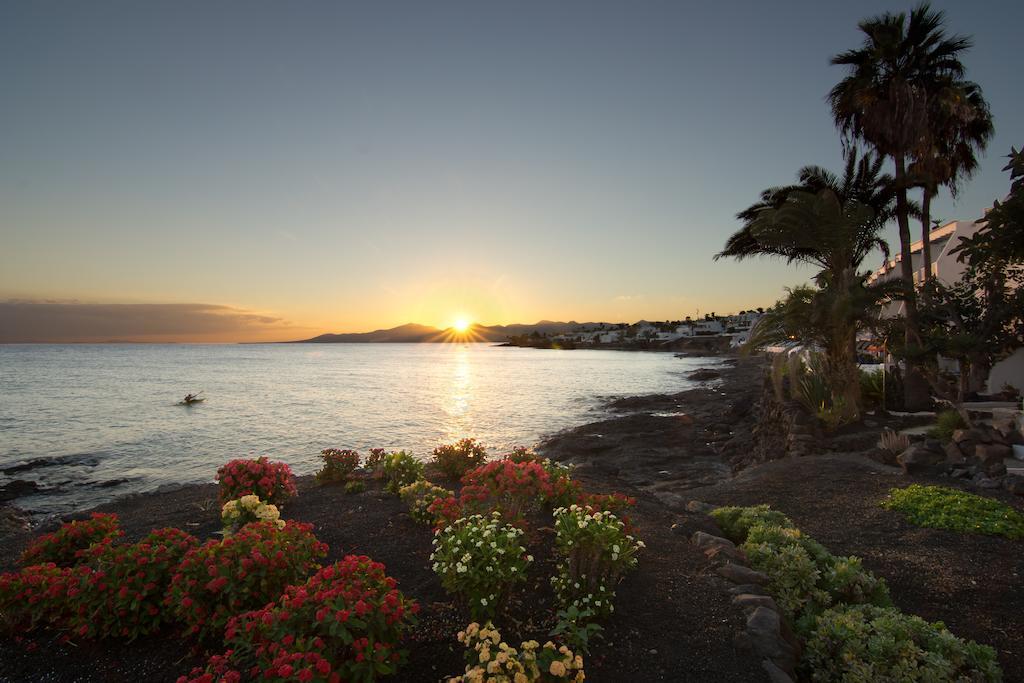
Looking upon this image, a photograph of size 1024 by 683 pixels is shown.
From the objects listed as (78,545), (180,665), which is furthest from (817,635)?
(78,545)

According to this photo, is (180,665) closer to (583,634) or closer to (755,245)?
(583,634)

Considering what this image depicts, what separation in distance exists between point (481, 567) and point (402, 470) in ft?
18.7

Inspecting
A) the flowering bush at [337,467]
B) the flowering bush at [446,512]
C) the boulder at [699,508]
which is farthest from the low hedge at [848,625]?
the flowering bush at [337,467]

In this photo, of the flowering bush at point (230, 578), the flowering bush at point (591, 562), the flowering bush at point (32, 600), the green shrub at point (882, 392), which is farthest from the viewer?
the green shrub at point (882, 392)

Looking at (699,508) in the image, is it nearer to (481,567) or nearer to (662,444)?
(481,567)

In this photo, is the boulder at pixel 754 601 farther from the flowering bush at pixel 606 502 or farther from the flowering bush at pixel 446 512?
the flowering bush at pixel 446 512

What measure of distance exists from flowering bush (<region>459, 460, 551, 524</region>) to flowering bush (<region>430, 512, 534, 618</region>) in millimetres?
1059

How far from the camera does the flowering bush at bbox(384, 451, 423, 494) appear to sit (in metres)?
10.5

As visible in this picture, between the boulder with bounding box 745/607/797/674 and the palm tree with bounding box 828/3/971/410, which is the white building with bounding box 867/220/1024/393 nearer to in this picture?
the palm tree with bounding box 828/3/971/410

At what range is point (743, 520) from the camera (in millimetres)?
7699

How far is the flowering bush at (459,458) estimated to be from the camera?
12156 millimetres

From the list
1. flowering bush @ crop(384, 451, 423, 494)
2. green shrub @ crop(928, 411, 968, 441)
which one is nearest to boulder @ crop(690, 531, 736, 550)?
flowering bush @ crop(384, 451, 423, 494)

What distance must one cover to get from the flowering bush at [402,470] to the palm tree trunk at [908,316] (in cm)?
1427

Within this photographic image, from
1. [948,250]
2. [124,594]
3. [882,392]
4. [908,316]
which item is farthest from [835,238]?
[124,594]
